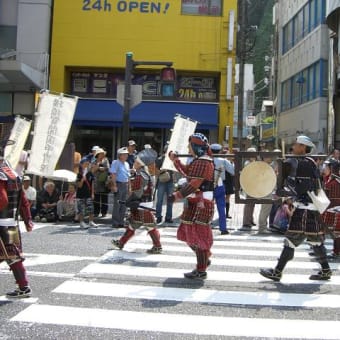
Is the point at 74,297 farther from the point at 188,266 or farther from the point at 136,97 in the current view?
the point at 136,97

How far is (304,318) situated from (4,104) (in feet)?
58.4

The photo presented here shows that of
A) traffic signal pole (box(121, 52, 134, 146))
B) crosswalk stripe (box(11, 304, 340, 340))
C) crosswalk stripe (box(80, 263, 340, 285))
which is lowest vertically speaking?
crosswalk stripe (box(11, 304, 340, 340))

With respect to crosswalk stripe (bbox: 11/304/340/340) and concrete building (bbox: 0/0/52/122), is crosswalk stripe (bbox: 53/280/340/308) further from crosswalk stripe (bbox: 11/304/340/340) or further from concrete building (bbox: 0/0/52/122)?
concrete building (bbox: 0/0/52/122)

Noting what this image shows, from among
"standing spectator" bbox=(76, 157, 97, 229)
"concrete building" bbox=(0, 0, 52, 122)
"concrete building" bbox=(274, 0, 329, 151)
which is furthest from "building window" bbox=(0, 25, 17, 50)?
"concrete building" bbox=(274, 0, 329, 151)

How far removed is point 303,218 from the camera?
7.02m

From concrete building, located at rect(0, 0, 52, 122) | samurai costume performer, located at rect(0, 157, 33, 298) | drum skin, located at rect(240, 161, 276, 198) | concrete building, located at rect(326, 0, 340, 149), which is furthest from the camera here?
concrete building, located at rect(326, 0, 340, 149)

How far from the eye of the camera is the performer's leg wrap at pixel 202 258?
7.12 m

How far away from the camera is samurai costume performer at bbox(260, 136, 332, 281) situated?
22.9 feet

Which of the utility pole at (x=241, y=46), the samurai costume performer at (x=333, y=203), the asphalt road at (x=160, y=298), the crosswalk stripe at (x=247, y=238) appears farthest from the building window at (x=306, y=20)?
the asphalt road at (x=160, y=298)

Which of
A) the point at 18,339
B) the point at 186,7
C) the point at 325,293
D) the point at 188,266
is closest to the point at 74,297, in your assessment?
the point at 18,339

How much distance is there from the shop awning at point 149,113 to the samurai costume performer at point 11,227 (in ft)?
52.2

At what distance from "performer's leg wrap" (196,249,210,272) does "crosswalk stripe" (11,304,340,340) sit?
1.51 meters

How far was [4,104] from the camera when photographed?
69.6 feet

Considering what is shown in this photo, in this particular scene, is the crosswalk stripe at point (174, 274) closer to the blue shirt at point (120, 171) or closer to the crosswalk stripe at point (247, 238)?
the crosswalk stripe at point (247, 238)
